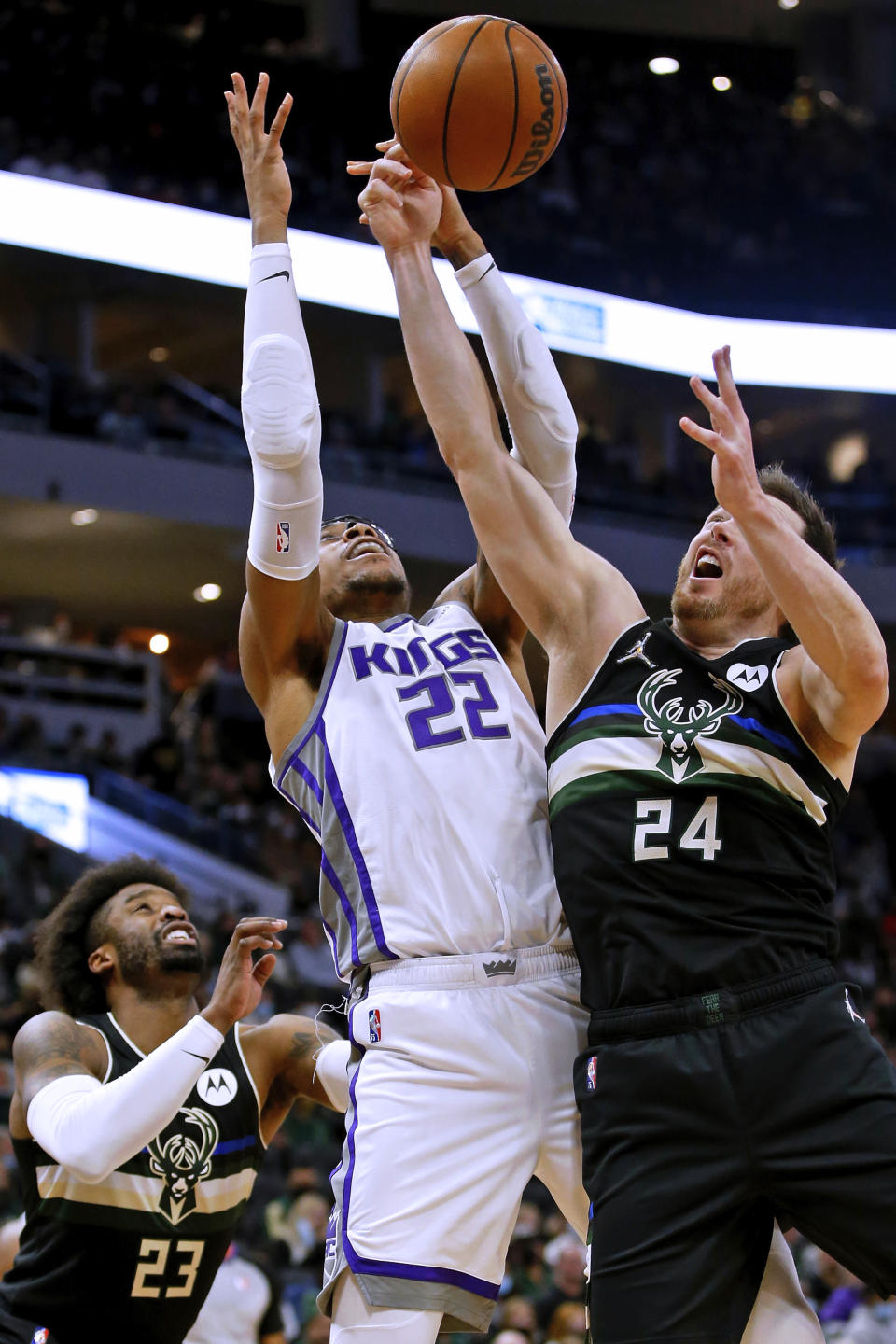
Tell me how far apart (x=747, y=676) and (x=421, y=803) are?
2.31ft

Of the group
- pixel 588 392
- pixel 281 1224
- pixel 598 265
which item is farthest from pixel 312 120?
pixel 281 1224

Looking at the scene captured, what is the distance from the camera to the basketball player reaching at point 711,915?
8.89 feet

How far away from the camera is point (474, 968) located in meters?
3.11

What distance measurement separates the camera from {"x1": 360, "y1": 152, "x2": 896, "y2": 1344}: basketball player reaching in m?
2.71

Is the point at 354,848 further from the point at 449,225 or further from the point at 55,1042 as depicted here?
the point at 449,225

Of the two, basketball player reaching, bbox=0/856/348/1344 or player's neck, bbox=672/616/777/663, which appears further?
basketball player reaching, bbox=0/856/348/1344

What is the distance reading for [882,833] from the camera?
22609mm

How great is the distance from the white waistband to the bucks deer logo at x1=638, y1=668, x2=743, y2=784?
0.50 m

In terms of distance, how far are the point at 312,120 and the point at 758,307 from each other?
7.25 metres

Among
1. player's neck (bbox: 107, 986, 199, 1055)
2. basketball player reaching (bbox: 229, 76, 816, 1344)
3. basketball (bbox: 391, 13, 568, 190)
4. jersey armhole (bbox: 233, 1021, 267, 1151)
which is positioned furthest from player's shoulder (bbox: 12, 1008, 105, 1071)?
basketball (bbox: 391, 13, 568, 190)

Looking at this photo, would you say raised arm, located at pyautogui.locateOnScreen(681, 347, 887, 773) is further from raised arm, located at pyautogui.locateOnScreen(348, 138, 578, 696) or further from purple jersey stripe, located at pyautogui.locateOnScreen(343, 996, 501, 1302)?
purple jersey stripe, located at pyautogui.locateOnScreen(343, 996, 501, 1302)

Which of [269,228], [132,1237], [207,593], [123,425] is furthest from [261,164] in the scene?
[207,593]

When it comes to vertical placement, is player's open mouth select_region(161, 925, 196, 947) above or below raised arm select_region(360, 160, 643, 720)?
below

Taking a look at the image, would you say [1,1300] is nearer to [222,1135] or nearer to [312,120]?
[222,1135]
